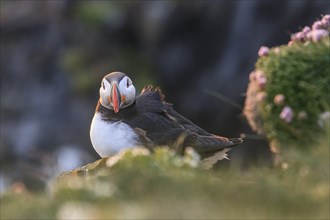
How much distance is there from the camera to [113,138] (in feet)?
25.4

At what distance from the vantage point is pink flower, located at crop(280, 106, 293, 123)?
7250 millimetres

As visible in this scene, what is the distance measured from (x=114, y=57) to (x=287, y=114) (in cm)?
1543

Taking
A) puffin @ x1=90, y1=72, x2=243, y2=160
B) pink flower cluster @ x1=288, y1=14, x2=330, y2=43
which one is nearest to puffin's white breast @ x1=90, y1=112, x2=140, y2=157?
puffin @ x1=90, y1=72, x2=243, y2=160

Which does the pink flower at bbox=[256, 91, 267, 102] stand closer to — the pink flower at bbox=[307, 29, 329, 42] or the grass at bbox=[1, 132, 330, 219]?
the pink flower at bbox=[307, 29, 329, 42]

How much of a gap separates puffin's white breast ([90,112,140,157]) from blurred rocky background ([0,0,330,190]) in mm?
11006

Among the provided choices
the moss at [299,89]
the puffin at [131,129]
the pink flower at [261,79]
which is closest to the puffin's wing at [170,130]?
the puffin at [131,129]

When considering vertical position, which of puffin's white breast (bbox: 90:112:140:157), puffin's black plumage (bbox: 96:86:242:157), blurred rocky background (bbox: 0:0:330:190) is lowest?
puffin's white breast (bbox: 90:112:140:157)

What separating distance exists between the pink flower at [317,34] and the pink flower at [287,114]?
0.59 meters

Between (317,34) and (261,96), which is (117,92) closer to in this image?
(261,96)

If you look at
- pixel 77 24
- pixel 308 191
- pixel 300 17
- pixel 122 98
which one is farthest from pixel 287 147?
pixel 77 24

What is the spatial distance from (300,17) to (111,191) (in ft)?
47.6

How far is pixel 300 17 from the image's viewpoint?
1958 cm

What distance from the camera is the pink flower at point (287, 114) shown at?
725 centimetres

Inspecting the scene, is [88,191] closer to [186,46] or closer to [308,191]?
[308,191]
